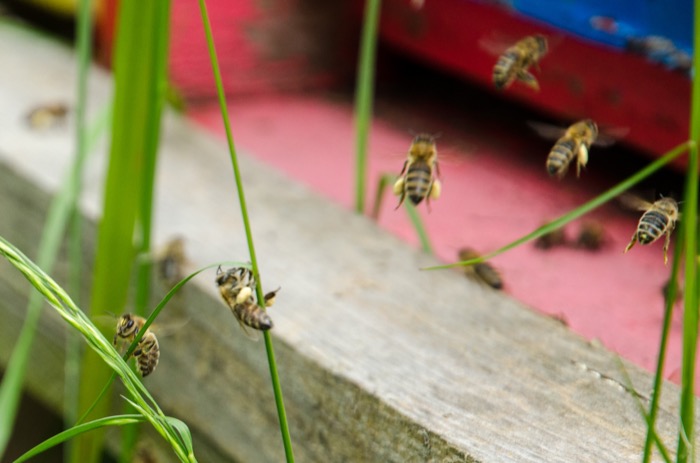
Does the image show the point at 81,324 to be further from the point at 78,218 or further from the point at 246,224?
the point at 78,218

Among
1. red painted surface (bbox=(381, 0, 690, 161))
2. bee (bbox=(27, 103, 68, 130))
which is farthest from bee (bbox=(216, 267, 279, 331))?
bee (bbox=(27, 103, 68, 130))

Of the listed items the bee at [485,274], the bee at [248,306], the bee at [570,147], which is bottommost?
the bee at [485,274]

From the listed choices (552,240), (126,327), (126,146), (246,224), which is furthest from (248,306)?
(552,240)

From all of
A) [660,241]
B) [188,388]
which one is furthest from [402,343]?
[660,241]

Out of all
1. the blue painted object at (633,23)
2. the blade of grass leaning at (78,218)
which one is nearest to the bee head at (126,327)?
the blade of grass leaning at (78,218)

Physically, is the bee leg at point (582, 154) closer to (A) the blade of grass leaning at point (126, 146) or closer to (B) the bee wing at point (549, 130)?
(B) the bee wing at point (549, 130)

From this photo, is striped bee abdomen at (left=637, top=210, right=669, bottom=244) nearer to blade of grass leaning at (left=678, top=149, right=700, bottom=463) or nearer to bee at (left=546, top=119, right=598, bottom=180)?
bee at (left=546, top=119, right=598, bottom=180)
